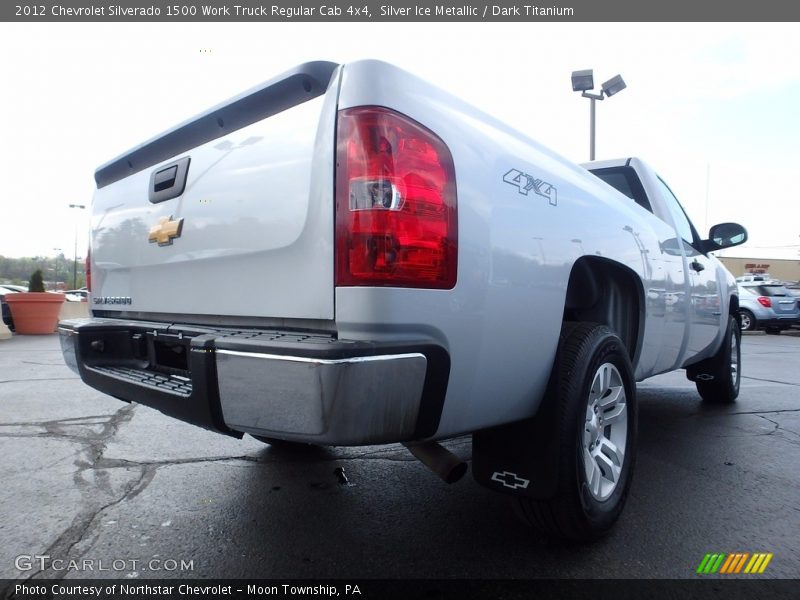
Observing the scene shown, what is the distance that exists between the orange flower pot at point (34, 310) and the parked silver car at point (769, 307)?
1797 centimetres

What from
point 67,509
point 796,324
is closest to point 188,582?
point 67,509

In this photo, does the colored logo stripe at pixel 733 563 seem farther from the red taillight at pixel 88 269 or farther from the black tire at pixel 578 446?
the red taillight at pixel 88 269

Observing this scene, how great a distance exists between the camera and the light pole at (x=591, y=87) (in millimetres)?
11484

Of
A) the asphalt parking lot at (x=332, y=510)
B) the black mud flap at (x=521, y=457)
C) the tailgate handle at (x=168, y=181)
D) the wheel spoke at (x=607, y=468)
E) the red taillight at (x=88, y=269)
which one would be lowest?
the asphalt parking lot at (x=332, y=510)

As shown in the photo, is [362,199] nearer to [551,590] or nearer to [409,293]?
[409,293]

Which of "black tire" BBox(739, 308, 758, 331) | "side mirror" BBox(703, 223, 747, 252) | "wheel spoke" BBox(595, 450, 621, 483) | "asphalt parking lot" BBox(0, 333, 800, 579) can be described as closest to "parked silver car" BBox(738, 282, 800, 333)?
"black tire" BBox(739, 308, 758, 331)

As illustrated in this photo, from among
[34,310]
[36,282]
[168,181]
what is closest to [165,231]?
[168,181]

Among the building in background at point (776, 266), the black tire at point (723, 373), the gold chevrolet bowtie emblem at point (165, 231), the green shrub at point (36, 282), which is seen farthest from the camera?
the building in background at point (776, 266)

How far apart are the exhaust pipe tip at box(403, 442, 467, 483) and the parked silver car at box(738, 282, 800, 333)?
17.2 meters

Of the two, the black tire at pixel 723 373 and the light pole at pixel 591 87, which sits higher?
the light pole at pixel 591 87

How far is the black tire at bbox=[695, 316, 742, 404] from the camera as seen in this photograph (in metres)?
5.04

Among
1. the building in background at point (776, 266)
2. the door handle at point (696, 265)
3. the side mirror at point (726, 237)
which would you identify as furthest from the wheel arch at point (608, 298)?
the building in background at point (776, 266)

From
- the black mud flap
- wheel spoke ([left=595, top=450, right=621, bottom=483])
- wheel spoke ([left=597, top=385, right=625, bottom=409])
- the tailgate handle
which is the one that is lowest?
wheel spoke ([left=595, top=450, right=621, bottom=483])

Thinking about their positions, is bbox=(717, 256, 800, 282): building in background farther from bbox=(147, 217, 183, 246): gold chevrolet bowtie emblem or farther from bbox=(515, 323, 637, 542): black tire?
bbox=(147, 217, 183, 246): gold chevrolet bowtie emblem
